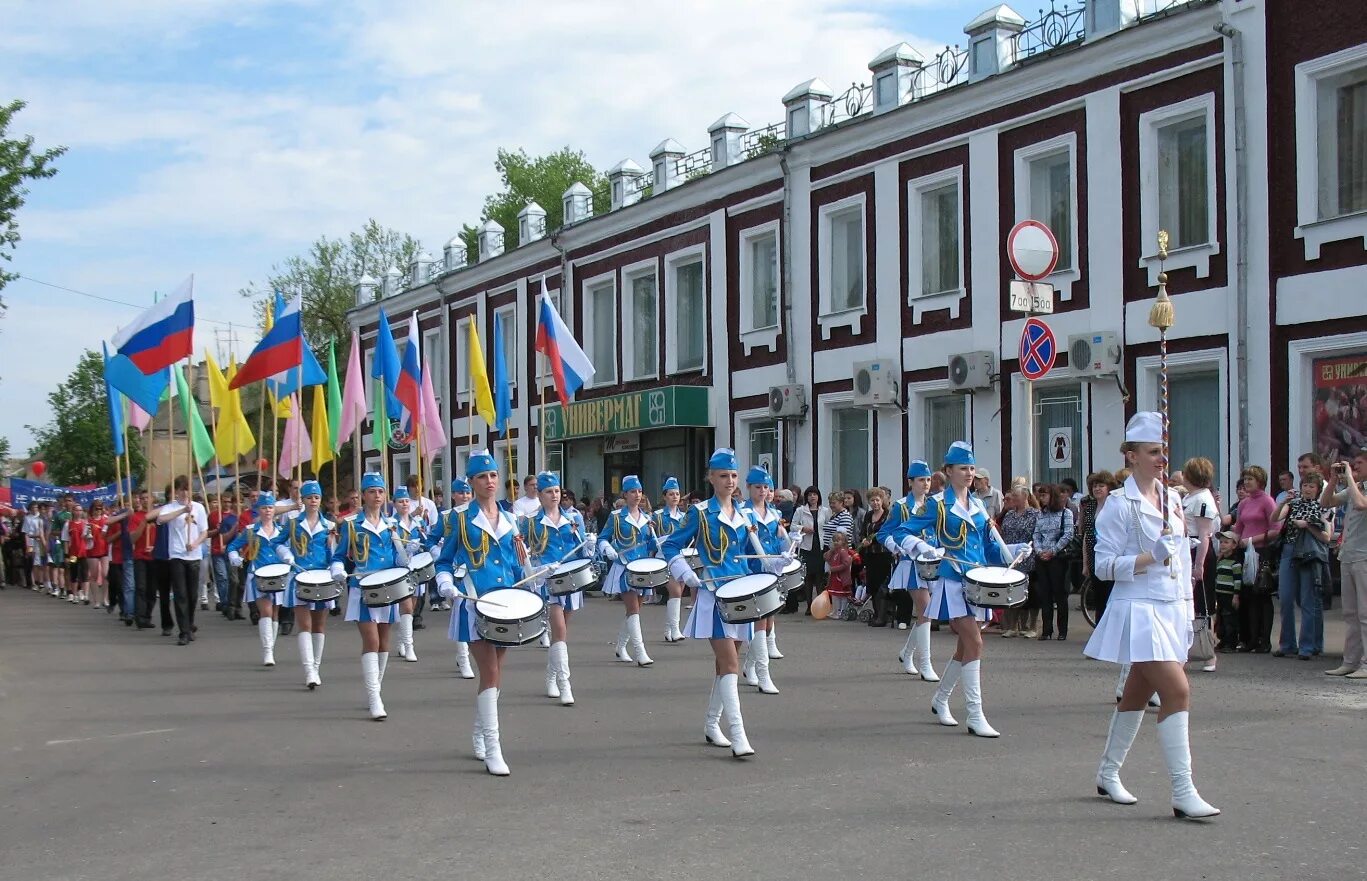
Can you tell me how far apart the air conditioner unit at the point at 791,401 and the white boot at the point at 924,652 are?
14131 mm

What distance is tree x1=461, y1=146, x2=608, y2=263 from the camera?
6069 centimetres

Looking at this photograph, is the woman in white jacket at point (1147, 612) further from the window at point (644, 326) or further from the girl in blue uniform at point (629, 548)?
the window at point (644, 326)

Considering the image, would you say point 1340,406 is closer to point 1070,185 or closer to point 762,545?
point 1070,185

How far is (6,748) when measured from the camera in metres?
10.4

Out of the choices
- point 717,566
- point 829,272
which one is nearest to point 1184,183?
point 829,272

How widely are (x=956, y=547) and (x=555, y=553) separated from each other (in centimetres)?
318

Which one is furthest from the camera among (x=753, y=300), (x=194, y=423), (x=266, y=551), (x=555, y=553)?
(x=753, y=300)

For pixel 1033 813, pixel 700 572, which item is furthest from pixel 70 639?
pixel 1033 813

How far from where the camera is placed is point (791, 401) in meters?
27.3

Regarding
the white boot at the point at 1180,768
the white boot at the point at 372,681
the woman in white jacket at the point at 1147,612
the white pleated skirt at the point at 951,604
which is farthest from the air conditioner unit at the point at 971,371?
the white boot at the point at 1180,768

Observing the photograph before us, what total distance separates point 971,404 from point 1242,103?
6.53 meters

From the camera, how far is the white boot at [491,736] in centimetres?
885

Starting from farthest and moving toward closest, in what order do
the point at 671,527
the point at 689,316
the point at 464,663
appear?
the point at 689,316, the point at 671,527, the point at 464,663

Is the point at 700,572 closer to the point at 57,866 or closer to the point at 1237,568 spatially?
the point at 57,866
